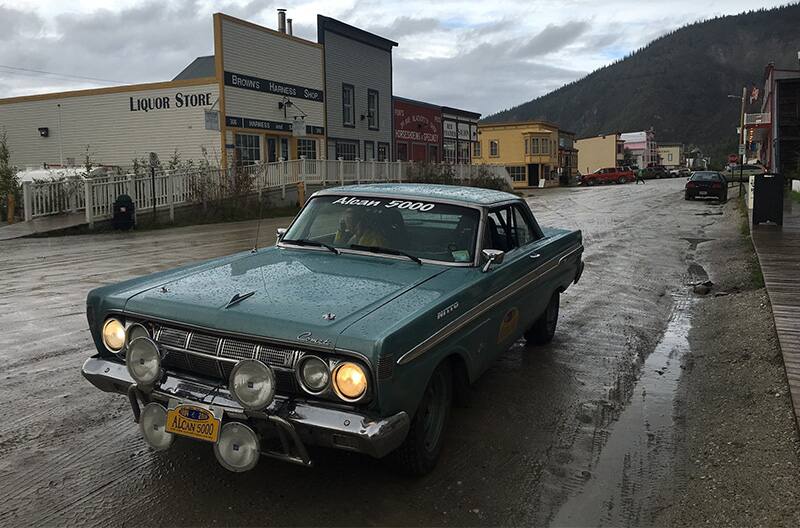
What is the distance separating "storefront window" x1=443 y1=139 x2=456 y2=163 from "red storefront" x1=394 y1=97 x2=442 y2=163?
3.79ft

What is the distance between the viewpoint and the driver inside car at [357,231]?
487 cm

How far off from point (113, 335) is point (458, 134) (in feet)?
156

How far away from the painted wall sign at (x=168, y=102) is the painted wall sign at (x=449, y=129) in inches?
903

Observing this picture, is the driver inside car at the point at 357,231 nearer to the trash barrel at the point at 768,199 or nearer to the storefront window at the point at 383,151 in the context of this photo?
the trash barrel at the point at 768,199

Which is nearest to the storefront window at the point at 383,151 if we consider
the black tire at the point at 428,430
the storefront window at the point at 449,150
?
the storefront window at the point at 449,150

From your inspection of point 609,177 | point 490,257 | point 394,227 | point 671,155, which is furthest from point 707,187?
point 671,155

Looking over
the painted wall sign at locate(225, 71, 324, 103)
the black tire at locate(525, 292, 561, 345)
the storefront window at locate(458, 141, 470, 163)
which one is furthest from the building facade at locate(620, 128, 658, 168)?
the black tire at locate(525, 292, 561, 345)

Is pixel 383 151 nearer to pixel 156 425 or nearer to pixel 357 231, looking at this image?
pixel 357 231

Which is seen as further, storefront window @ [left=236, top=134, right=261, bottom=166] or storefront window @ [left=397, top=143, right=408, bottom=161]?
storefront window @ [left=397, top=143, right=408, bottom=161]

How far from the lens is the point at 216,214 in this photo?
2288 centimetres

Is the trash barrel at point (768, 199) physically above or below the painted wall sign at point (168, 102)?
below

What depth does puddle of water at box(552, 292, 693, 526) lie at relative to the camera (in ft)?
11.4

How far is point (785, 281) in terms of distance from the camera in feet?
28.8

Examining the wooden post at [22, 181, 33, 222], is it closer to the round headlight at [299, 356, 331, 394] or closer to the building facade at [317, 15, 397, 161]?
the building facade at [317, 15, 397, 161]
